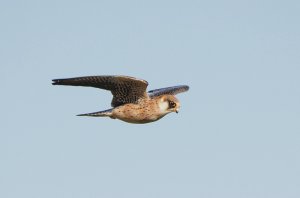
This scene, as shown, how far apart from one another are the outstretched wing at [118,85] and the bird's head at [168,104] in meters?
0.51

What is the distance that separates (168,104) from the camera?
57.3 ft

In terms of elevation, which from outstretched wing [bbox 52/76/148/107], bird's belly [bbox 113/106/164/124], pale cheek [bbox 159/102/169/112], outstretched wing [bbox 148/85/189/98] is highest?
outstretched wing [bbox 148/85/189/98]

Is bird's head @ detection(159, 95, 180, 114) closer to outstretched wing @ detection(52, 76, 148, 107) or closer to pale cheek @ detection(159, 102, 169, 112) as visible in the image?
pale cheek @ detection(159, 102, 169, 112)

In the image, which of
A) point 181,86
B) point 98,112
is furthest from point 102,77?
point 181,86

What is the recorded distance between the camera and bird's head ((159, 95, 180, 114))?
57.1ft

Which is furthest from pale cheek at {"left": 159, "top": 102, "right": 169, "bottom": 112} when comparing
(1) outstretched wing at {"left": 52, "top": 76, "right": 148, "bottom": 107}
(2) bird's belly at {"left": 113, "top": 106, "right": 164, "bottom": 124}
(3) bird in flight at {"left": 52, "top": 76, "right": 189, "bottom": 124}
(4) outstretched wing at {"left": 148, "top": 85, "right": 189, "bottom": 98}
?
(4) outstretched wing at {"left": 148, "top": 85, "right": 189, "bottom": 98}

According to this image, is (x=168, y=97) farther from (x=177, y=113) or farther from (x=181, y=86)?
(x=181, y=86)

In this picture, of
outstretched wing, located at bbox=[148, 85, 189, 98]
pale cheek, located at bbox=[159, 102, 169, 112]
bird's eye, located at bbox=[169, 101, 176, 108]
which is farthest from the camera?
outstretched wing, located at bbox=[148, 85, 189, 98]

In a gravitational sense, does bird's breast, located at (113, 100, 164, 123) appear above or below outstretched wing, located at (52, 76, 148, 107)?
below

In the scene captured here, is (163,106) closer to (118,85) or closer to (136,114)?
(136,114)

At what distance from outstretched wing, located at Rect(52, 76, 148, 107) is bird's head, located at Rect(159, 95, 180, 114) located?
1.66 feet

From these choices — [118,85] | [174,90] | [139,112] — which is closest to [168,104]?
[139,112]

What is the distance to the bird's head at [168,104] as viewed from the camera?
17.4 meters

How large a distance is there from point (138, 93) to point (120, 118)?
784 mm
